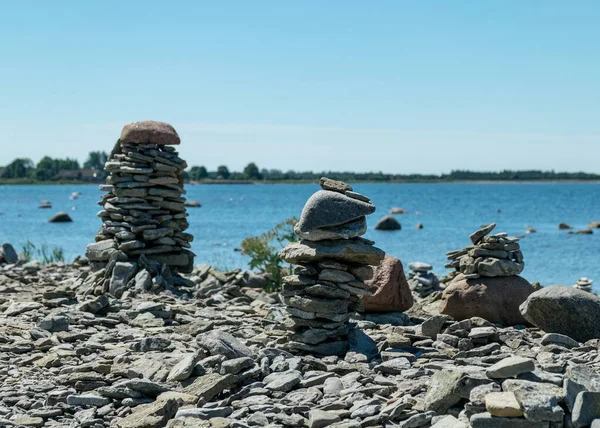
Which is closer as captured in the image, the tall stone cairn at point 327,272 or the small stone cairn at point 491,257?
the tall stone cairn at point 327,272

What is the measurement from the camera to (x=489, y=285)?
39.3 feet

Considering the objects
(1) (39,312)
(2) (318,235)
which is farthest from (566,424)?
(1) (39,312)

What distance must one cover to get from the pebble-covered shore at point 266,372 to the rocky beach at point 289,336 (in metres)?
0.02

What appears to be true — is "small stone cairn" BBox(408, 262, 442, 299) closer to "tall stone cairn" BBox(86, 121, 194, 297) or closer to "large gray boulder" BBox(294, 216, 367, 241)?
"tall stone cairn" BBox(86, 121, 194, 297)

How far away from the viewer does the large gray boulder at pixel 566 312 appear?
409 inches

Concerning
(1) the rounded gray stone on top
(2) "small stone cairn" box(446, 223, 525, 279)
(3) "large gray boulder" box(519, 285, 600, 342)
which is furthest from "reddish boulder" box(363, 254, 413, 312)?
(1) the rounded gray stone on top

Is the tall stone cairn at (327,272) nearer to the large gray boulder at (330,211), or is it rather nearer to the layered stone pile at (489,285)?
the large gray boulder at (330,211)

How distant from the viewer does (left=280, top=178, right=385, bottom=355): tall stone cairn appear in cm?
1016

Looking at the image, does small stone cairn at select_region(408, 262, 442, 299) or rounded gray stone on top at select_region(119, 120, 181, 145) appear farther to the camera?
small stone cairn at select_region(408, 262, 442, 299)

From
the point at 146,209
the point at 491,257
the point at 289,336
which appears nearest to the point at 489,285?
the point at 491,257

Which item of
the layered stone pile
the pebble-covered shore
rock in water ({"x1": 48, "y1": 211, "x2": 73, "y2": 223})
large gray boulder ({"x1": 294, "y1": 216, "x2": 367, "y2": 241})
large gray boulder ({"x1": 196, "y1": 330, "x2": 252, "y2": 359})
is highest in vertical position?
large gray boulder ({"x1": 294, "y1": 216, "x2": 367, "y2": 241})

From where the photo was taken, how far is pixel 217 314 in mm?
12578

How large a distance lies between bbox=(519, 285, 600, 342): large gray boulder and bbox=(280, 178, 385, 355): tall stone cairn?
233 centimetres

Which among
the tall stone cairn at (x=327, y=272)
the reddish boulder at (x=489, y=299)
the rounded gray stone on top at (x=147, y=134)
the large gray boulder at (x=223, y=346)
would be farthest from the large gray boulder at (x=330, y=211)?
the rounded gray stone on top at (x=147, y=134)
